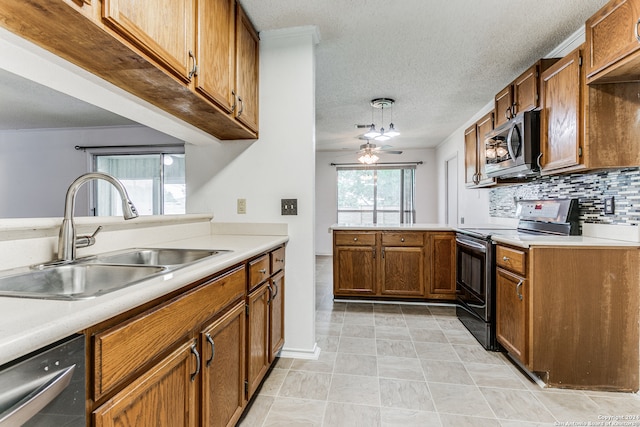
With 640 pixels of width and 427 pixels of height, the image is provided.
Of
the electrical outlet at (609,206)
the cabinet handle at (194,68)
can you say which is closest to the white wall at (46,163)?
the cabinet handle at (194,68)

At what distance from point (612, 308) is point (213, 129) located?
2.61 meters

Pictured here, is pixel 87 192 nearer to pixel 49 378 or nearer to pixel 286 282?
pixel 286 282

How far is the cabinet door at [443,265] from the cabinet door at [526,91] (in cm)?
137

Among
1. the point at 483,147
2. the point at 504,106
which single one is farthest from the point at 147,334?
the point at 483,147

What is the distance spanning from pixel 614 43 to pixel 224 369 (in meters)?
2.40

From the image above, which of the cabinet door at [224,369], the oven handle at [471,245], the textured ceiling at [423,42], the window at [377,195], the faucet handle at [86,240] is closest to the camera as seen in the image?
the cabinet door at [224,369]

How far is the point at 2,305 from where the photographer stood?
0.66 metres

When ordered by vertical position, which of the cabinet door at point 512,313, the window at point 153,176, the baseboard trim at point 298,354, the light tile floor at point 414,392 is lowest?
the light tile floor at point 414,392

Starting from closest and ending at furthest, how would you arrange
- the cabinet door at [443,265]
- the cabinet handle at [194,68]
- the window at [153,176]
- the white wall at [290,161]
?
the cabinet handle at [194,68]
the white wall at [290,161]
the cabinet door at [443,265]
the window at [153,176]

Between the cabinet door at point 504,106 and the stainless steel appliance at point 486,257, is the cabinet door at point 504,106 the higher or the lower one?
the higher one

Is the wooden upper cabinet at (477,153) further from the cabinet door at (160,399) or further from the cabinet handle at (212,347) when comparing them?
the cabinet door at (160,399)

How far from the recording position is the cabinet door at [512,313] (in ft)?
6.28

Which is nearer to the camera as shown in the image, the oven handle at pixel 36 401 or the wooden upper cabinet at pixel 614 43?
the oven handle at pixel 36 401

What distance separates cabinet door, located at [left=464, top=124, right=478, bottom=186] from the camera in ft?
11.0
